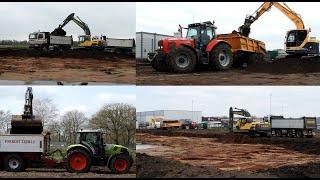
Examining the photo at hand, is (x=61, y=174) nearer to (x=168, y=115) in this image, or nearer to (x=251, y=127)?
(x=168, y=115)

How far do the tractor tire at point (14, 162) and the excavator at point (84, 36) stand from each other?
127 inches

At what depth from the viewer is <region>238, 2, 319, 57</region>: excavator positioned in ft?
35.3

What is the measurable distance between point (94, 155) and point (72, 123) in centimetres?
97

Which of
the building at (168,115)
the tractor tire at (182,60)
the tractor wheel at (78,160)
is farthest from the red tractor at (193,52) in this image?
the tractor wheel at (78,160)

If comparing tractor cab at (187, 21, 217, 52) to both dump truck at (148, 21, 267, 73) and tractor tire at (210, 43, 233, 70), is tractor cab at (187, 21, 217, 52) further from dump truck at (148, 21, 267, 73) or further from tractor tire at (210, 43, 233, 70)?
tractor tire at (210, 43, 233, 70)

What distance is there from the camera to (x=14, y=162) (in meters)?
11.6

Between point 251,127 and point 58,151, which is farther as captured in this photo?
point 251,127

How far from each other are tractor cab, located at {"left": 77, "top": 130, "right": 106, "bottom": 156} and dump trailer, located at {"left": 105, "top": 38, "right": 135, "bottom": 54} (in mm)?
2231

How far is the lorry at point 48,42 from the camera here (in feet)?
34.8

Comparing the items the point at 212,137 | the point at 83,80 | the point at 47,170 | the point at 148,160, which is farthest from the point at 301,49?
the point at 47,170

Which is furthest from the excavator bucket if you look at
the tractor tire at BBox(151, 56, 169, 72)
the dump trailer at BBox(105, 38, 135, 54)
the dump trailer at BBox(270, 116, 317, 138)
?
the dump trailer at BBox(270, 116, 317, 138)

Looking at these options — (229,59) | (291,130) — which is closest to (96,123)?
(229,59)

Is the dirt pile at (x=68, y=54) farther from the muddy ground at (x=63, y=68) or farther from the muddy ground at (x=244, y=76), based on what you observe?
the muddy ground at (x=244, y=76)

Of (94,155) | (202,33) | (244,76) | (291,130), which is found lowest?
(94,155)
